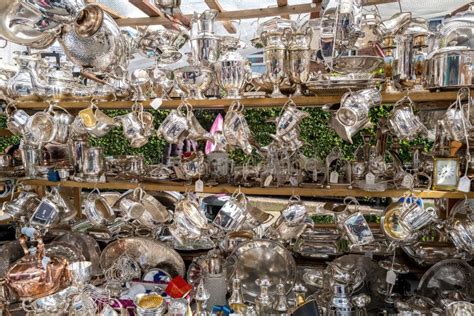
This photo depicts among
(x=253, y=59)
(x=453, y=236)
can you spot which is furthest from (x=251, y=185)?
(x=253, y=59)

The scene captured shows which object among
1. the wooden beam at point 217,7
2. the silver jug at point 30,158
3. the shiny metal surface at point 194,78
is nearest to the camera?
the shiny metal surface at point 194,78

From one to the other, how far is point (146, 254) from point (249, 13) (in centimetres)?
130

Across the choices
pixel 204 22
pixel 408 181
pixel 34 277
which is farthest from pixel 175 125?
pixel 408 181

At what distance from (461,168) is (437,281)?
0.50 meters

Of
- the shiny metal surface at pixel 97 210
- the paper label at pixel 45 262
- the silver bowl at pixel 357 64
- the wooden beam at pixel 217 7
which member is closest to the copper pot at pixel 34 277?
the paper label at pixel 45 262

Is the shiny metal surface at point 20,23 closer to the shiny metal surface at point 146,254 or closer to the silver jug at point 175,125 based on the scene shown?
the silver jug at point 175,125

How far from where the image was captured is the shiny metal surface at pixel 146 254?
1.93 metres

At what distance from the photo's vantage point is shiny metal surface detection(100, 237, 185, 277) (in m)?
1.93

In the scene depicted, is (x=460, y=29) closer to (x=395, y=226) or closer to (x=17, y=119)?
(x=395, y=226)

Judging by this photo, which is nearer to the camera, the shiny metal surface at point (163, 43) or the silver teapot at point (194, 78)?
the silver teapot at point (194, 78)

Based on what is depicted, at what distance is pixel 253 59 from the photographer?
2539 mm

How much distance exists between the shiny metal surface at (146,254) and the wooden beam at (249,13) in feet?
3.63

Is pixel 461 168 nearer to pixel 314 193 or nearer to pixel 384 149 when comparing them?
pixel 384 149

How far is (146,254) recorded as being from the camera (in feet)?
6.40
